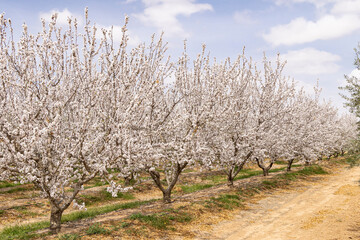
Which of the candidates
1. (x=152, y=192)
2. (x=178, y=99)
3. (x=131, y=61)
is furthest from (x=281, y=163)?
(x=131, y=61)

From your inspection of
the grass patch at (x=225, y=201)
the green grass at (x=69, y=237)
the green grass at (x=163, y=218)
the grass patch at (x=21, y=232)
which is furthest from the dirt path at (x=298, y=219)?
the grass patch at (x=21, y=232)

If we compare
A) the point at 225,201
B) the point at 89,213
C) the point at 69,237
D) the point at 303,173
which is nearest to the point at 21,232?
the point at 69,237

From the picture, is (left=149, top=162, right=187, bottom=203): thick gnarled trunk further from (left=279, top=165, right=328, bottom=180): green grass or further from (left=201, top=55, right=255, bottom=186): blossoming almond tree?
(left=279, top=165, right=328, bottom=180): green grass

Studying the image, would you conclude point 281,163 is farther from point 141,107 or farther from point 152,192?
point 141,107

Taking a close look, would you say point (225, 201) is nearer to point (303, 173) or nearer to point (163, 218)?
point (163, 218)

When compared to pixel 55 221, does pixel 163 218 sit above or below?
below

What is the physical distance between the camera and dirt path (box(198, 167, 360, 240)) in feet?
40.7

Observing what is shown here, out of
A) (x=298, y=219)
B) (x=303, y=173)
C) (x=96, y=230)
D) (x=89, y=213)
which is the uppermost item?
(x=96, y=230)

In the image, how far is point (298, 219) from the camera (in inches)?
587

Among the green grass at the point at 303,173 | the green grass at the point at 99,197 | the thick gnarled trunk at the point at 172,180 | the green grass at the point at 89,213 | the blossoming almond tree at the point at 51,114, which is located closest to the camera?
the blossoming almond tree at the point at 51,114

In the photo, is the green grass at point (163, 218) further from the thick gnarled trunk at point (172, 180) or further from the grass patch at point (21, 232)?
the grass patch at point (21, 232)

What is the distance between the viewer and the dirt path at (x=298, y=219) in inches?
488

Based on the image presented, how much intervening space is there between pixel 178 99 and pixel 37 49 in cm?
819

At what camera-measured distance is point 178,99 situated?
1677 cm
